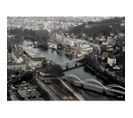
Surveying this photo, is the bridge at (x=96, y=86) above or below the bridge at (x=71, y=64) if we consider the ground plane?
below

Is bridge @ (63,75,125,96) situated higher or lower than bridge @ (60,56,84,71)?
lower

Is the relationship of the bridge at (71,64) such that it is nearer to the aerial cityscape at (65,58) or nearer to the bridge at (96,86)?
the aerial cityscape at (65,58)

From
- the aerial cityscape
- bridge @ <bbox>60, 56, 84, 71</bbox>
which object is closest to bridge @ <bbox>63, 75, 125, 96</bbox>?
the aerial cityscape

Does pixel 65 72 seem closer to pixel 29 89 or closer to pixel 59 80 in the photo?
pixel 59 80

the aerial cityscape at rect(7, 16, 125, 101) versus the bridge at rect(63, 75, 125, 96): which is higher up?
the aerial cityscape at rect(7, 16, 125, 101)

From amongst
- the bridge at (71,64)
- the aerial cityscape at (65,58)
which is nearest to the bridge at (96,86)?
the aerial cityscape at (65,58)

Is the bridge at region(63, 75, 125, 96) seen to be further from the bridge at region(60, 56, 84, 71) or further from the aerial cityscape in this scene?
the bridge at region(60, 56, 84, 71)
